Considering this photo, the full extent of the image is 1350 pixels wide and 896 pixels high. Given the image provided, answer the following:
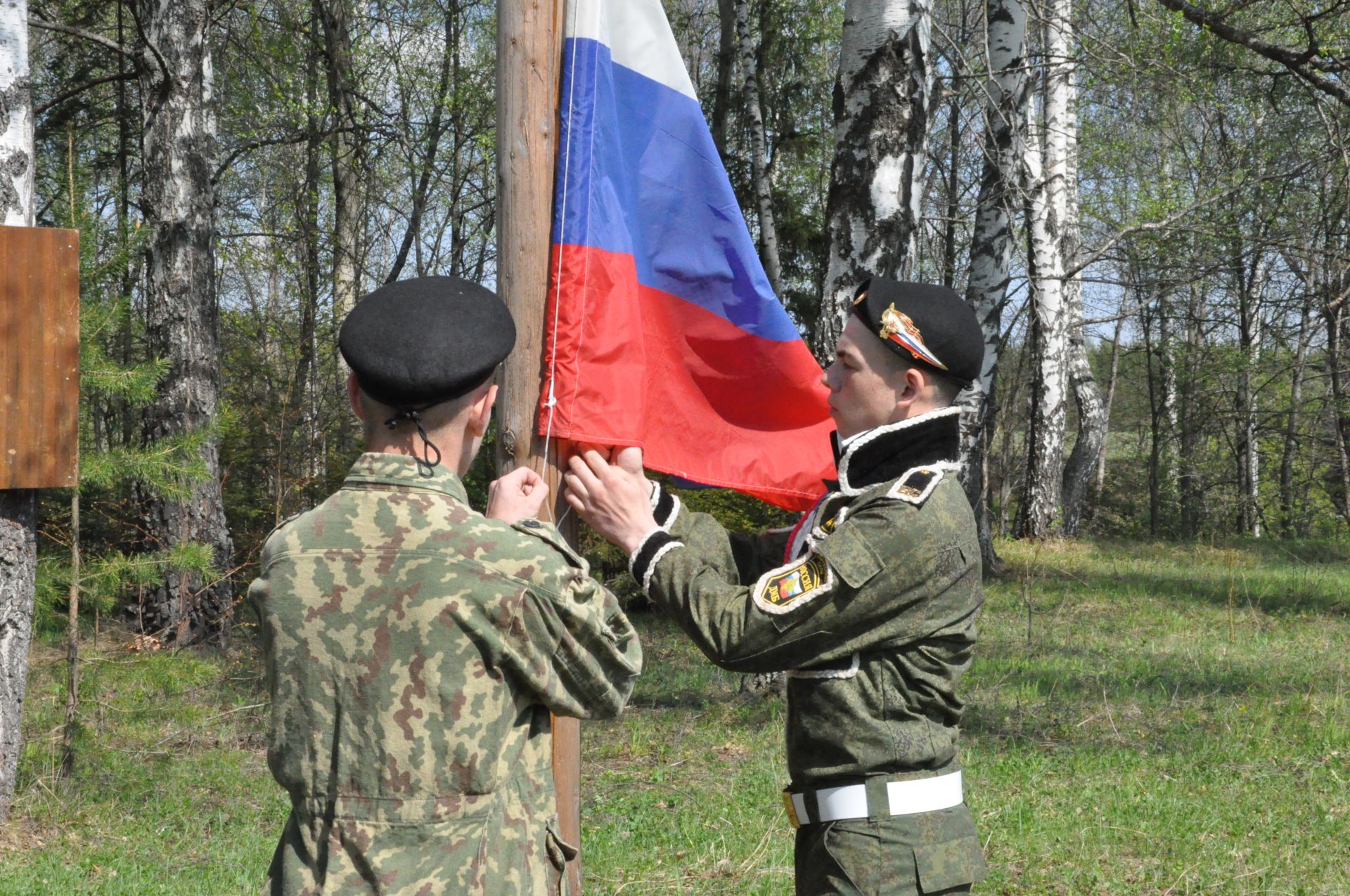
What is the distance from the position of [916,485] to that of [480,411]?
40.4 inches

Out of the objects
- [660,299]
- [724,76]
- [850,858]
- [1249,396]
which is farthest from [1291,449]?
[850,858]

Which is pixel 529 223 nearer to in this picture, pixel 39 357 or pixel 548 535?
pixel 548 535

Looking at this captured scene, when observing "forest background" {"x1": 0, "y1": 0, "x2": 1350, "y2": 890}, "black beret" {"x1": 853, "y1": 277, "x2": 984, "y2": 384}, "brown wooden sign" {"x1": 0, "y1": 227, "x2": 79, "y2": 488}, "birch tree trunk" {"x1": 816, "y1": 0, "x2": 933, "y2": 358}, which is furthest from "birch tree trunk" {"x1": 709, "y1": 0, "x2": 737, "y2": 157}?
"black beret" {"x1": 853, "y1": 277, "x2": 984, "y2": 384}

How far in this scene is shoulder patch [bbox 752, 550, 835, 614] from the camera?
7.81 ft

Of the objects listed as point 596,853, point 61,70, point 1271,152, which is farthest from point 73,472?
point 1271,152

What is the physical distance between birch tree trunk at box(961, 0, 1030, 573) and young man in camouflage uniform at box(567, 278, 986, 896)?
7.33 m

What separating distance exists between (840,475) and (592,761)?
4297 mm

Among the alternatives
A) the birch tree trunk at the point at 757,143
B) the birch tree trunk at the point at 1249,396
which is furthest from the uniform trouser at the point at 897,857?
the birch tree trunk at the point at 1249,396

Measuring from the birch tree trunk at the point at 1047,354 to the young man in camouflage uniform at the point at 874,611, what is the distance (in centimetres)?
1112

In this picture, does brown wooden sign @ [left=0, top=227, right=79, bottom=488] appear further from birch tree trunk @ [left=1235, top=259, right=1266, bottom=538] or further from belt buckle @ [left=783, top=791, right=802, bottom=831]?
birch tree trunk @ [left=1235, top=259, right=1266, bottom=538]

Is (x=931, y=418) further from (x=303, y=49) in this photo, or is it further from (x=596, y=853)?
(x=303, y=49)

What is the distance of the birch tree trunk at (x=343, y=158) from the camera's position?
48.3 ft

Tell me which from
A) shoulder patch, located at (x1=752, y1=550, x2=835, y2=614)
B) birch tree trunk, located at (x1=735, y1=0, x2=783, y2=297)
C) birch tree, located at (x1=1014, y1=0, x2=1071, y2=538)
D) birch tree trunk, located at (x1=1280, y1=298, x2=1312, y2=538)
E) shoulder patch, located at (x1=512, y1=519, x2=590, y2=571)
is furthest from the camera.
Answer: birch tree trunk, located at (x1=1280, y1=298, x2=1312, y2=538)

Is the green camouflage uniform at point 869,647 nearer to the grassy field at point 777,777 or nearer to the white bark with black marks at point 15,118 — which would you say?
the grassy field at point 777,777
